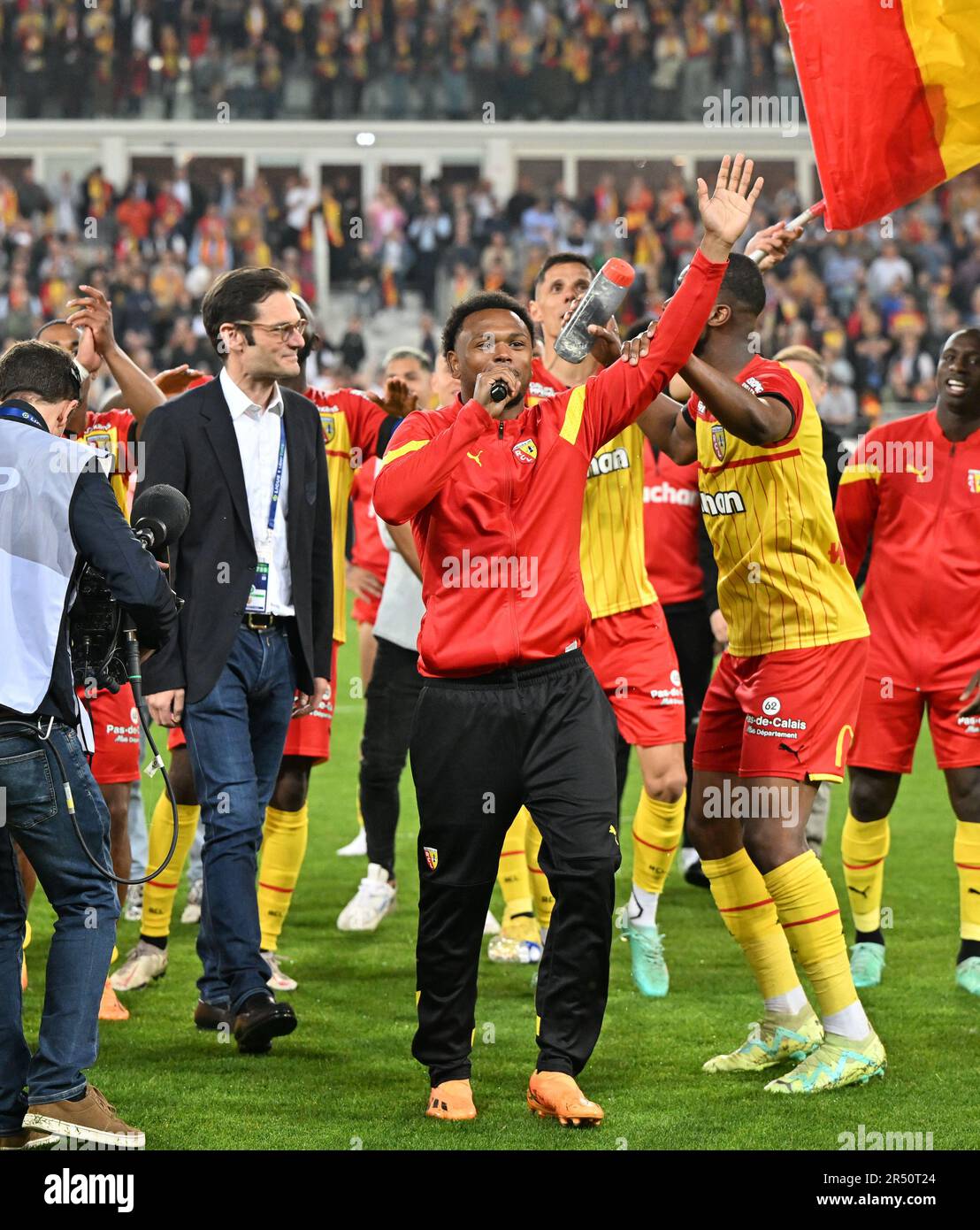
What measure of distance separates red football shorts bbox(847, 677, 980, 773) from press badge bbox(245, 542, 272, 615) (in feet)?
7.42

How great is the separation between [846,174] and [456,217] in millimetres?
21127

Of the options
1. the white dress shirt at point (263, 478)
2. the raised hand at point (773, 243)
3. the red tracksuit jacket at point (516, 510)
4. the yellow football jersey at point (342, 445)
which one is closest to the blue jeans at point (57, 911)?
the red tracksuit jacket at point (516, 510)

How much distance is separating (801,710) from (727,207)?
1.51 m

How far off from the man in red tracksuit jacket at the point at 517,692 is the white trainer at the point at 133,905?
300 cm

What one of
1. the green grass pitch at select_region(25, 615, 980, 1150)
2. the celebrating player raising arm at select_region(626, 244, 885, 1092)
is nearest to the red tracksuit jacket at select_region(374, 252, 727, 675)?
the celebrating player raising arm at select_region(626, 244, 885, 1092)

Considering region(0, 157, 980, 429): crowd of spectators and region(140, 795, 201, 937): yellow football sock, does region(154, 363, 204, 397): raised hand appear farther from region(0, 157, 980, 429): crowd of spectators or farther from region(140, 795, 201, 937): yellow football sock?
region(0, 157, 980, 429): crowd of spectators

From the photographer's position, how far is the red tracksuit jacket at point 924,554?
6.50m

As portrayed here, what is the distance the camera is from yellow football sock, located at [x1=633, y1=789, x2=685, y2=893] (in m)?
6.45

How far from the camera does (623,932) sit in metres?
6.57

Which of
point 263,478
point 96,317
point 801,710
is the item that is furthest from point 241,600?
point 801,710

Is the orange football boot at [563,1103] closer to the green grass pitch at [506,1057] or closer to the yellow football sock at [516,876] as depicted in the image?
the green grass pitch at [506,1057]

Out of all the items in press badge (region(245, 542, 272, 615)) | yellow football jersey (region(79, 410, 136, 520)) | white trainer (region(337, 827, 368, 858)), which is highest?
yellow football jersey (region(79, 410, 136, 520))

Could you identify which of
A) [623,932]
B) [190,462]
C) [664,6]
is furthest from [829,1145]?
[664,6]

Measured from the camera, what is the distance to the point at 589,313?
4.88 meters
